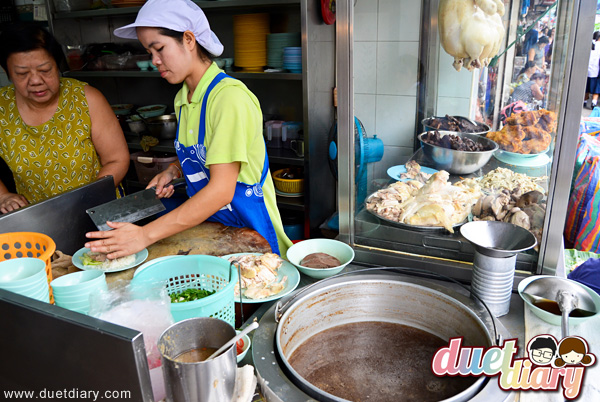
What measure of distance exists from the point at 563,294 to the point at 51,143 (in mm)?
2421

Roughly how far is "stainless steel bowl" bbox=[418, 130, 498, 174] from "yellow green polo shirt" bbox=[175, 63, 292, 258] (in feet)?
2.13

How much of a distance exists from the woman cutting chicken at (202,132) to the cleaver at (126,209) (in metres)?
0.06

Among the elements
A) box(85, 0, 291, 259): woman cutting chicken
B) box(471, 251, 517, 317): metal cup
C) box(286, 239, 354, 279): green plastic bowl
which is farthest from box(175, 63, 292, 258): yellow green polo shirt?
box(471, 251, 517, 317): metal cup

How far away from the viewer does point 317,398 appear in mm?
951

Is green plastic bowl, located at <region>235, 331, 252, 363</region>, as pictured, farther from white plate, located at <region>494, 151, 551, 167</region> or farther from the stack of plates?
the stack of plates

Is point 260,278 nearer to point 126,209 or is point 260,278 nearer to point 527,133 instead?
point 126,209

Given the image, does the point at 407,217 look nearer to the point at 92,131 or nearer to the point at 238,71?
the point at 92,131

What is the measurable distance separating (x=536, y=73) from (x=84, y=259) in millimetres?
1564

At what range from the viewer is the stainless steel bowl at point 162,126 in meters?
3.73

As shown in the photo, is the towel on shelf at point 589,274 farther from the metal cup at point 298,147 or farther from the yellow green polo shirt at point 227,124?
the metal cup at point 298,147

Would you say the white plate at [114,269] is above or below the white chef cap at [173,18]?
below

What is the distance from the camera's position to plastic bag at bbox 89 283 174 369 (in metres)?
0.98

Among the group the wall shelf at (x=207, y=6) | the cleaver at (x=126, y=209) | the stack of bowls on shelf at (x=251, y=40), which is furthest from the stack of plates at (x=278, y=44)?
the cleaver at (x=126, y=209)

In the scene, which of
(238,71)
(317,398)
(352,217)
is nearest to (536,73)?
(352,217)
